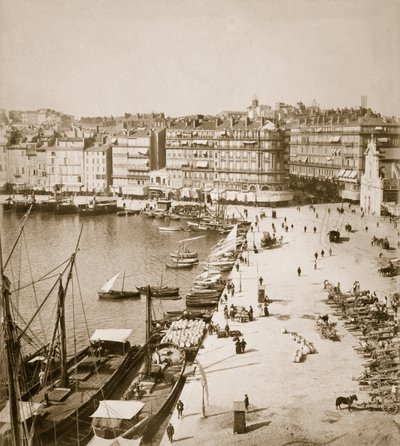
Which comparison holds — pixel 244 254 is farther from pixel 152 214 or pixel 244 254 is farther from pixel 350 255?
pixel 152 214

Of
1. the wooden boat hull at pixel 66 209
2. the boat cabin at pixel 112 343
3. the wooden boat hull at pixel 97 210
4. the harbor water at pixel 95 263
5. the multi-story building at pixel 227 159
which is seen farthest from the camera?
the wooden boat hull at pixel 97 210

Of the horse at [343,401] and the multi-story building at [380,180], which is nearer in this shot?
the horse at [343,401]

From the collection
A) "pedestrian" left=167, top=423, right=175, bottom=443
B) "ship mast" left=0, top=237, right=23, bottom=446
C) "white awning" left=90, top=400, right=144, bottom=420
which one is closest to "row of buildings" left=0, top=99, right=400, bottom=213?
"white awning" left=90, top=400, right=144, bottom=420

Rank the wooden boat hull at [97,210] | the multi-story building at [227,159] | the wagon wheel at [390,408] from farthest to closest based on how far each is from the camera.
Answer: the wooden boat hull at [97,210]
the multi-story building at [227,159]
the wagon wheel at [390,408]

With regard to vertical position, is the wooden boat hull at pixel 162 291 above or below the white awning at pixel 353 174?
below

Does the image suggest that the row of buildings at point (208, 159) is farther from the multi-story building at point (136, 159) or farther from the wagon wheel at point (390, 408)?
the wagon wheel at point (390, 408)

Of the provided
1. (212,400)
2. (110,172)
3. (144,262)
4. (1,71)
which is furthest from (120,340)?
(110,172)

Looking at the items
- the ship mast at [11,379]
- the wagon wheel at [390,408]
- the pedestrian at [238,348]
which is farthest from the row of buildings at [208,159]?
the ship mast at [11,379]

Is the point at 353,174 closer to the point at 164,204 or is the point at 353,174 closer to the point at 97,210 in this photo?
the point at 164,204
